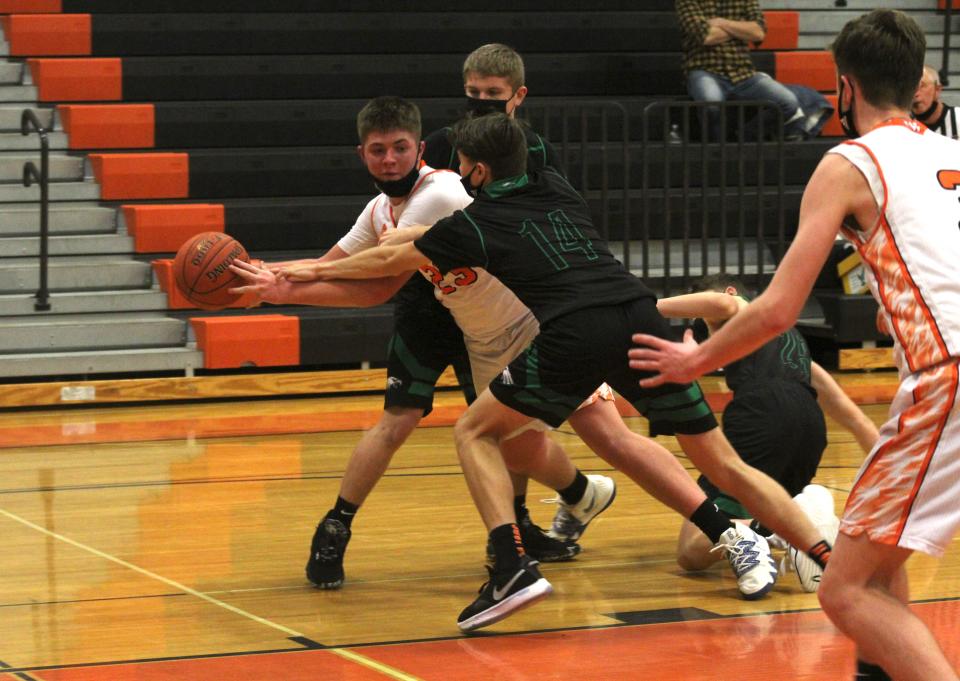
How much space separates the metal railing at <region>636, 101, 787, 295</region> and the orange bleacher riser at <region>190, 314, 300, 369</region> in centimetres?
218

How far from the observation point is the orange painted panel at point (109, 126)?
10.1 metres

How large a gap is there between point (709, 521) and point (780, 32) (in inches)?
316

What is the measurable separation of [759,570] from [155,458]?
134 inches

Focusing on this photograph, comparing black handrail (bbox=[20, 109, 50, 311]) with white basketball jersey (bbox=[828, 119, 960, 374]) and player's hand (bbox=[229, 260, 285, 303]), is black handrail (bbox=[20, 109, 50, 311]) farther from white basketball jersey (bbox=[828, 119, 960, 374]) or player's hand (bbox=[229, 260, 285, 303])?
white basketball jersey (bbox=[828, 119, 960, 374])

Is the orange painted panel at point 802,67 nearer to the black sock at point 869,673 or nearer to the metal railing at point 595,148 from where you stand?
the metal railing at point 595,148

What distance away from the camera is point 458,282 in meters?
4.69

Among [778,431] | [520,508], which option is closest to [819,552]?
[778,431]

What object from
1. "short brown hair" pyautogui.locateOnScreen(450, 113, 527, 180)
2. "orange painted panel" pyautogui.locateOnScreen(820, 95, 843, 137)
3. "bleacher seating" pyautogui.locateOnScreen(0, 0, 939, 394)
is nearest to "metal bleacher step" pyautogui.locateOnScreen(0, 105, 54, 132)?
"bleacher seating" pyautogui.locateOnScreen(0, 0, 939, 394)

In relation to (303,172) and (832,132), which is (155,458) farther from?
(832,132)

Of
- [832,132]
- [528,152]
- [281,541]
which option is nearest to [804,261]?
[528,152]

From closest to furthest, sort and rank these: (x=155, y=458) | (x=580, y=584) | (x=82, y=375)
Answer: (x=580, y=584), (x=155, y=458), (x=82, y=375)

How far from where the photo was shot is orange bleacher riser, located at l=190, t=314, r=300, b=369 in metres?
8.93

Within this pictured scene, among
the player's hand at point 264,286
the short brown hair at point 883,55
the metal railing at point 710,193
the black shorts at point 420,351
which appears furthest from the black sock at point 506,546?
the metal railing at point 710,193

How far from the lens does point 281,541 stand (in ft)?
17.7
